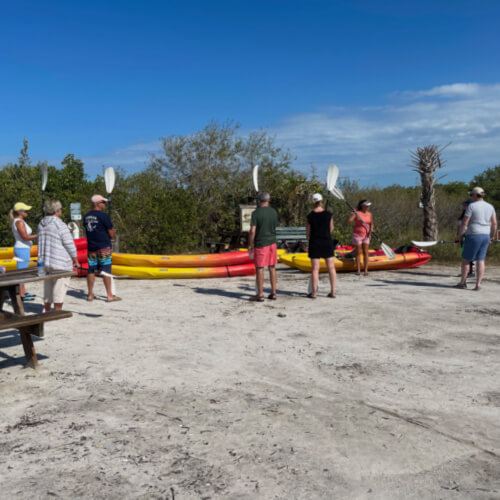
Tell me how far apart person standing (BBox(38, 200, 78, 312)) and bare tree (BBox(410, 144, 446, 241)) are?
11.2m

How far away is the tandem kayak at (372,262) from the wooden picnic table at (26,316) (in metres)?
7.28

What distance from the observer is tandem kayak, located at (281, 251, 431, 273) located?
1149 centimetres

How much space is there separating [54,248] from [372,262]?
25.2 ft

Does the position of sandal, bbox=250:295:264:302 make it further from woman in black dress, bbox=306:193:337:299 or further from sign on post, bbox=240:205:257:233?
sign on post, bbox=240:205:257:233

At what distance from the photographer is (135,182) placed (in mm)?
17469

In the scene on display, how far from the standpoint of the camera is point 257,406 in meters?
3.95

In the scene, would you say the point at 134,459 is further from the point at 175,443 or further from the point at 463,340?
the point at 463,340

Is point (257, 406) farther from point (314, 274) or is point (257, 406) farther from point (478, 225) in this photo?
point (478, 225)

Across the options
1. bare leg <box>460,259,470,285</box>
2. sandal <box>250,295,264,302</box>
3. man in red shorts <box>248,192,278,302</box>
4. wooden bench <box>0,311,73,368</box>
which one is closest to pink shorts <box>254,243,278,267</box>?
man in red shorts <box>248,192,278,302</box>

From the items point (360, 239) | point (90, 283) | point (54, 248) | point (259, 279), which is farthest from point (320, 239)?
point (54, 248)

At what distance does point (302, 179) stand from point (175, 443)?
1511 cm

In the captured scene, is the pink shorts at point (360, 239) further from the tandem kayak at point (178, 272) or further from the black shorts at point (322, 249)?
the black shorts at point (322, 249)

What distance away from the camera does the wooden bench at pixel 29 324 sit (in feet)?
14.4

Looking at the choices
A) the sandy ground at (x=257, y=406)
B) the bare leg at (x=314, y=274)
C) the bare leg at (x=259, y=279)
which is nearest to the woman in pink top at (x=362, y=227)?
the bare leg at (x=314, y=274)
